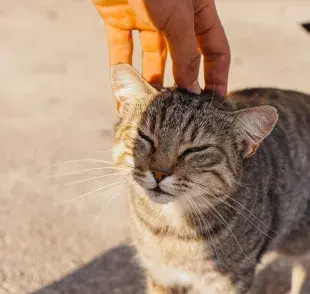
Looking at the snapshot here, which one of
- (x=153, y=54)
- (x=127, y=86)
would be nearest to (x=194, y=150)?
(x=127, y=86)

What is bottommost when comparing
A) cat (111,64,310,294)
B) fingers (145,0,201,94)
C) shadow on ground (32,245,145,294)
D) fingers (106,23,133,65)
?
shadow on ground (32,245,145,294)

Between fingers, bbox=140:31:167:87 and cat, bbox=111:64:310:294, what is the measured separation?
0.23 metres

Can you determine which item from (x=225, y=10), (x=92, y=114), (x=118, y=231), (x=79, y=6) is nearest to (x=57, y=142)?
(x=92, y=114)

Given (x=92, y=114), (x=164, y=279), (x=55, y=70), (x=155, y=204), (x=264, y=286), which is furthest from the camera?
(x=55, y=70)

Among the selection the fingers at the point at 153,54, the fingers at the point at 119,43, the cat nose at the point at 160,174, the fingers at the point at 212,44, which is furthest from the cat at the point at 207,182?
the fingers at the point at 119,43

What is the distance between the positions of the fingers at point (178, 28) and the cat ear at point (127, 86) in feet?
0.74

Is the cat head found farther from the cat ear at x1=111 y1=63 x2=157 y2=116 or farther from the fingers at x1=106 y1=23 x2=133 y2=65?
the fingers at x1=106 y1=23 x2=133 y2=65

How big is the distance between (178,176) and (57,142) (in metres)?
2.46

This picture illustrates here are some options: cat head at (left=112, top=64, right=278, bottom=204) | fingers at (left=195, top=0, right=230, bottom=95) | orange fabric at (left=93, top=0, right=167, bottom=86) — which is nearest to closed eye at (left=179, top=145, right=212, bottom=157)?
cat head at (left=112, top=64, right=278, bottom=204)

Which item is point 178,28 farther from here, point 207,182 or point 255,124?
point 207,182

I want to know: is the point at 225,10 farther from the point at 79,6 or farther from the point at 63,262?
the point at 63,262

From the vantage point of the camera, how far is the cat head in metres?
2.47

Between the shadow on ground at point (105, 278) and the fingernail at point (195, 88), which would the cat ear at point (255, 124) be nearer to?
the fingernail at point (195, 88)

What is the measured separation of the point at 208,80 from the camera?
291 cm
